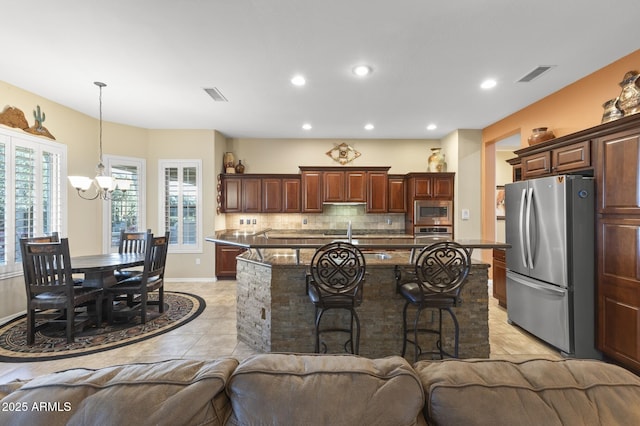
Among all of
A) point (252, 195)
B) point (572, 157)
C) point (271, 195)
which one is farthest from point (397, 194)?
point (572, 157)

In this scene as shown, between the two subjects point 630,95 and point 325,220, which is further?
point 325,220

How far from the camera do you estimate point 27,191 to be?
Result: 389cm

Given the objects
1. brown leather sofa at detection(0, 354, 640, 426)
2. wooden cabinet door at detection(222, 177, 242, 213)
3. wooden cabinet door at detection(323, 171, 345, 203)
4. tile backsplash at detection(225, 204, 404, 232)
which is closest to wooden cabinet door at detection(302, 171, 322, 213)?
wooden cabinet door at detection(323, 171, 345, 203)

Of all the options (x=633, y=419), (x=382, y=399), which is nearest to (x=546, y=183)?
(x=633, y=419)

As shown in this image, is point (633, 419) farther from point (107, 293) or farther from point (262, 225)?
point (262, 225)

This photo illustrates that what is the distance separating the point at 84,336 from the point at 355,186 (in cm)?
475

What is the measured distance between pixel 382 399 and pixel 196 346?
2854mm

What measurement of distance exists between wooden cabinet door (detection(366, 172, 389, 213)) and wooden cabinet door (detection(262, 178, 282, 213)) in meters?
1.86

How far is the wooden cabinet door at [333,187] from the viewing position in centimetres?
591

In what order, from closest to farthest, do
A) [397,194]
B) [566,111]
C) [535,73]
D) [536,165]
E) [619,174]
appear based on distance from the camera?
[619,174], [535,73], [536,165], [566,111], [397,194]

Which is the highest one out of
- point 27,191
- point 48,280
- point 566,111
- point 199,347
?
point 566,111

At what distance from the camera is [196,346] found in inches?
120

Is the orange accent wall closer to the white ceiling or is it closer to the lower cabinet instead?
the white ceiling

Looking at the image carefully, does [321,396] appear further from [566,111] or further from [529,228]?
[566,111]
